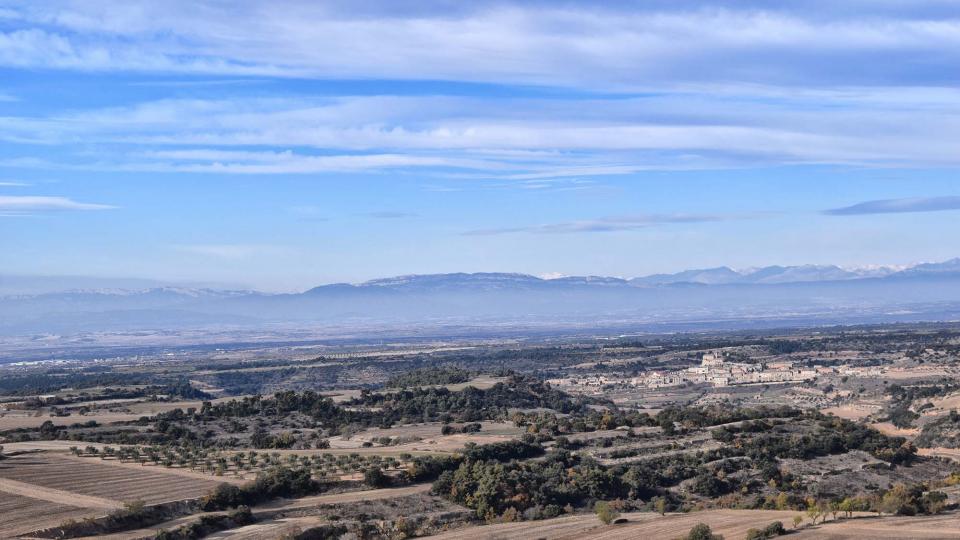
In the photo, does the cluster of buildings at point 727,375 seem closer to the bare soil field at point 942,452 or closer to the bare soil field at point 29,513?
the bare soil field at point 942,452

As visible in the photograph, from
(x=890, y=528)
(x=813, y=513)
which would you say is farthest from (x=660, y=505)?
(x=890, y=528)

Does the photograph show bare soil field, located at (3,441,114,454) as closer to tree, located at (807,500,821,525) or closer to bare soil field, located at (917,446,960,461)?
tree, located at (807,500,821,525)

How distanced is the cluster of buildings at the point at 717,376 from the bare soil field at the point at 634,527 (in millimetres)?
88522

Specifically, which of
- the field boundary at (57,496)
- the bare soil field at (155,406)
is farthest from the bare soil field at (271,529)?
the bare soil field at (155,406)

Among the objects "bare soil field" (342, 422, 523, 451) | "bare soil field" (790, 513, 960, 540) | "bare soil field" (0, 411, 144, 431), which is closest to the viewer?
"bare soil field" (790, 513, 960, 540)

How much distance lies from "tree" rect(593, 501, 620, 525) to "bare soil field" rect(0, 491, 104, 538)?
1957cm

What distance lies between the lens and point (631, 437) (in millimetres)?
68062

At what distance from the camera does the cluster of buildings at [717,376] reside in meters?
135

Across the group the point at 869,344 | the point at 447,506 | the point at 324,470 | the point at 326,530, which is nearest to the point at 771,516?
the point at 447,506

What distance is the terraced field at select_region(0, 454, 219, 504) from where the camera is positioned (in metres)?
50.5

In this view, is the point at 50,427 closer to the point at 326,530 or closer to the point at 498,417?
the point at 498,417

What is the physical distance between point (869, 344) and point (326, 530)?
145 metres

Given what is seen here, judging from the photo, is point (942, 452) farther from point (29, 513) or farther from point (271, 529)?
point (29, 513)

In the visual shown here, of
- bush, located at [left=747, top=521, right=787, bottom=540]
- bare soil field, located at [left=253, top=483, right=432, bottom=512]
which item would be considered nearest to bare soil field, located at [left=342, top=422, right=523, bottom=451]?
bare soil field, located at [left=253, top=483, right=432, bottom=512]
